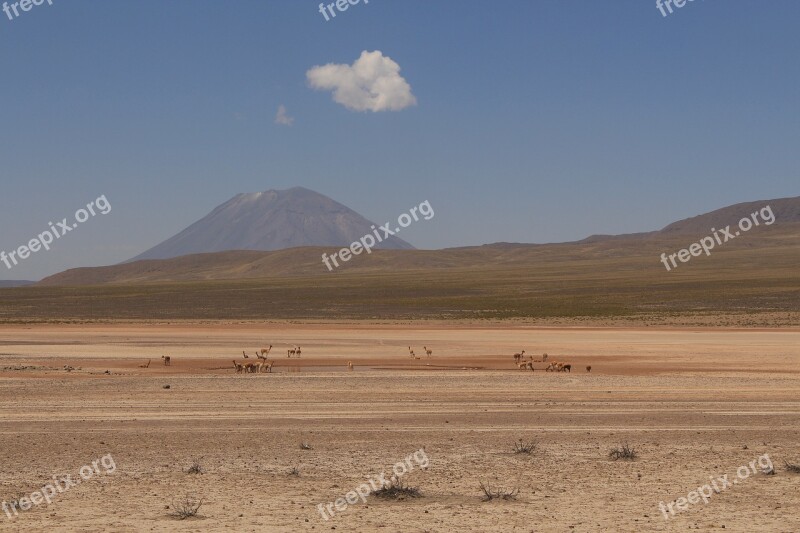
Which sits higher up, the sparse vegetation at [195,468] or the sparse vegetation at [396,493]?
the sparse vegetation at [195,468]

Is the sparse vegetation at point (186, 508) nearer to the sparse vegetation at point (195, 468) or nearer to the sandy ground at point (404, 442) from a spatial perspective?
the sandy ground at point (404, 442)

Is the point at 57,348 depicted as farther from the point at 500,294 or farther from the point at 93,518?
the point at 500,294

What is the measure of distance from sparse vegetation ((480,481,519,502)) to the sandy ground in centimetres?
10

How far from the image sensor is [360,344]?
4300 cm

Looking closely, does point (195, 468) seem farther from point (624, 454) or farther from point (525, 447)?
point (624, 454)

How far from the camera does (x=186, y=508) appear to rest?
9914mm

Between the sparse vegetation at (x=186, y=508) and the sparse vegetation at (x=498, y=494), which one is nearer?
the sparse vegetation at (x=186, y=508)

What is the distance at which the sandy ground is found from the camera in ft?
33.0

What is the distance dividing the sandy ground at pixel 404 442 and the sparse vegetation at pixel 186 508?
14cm

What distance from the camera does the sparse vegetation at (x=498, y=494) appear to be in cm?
1063

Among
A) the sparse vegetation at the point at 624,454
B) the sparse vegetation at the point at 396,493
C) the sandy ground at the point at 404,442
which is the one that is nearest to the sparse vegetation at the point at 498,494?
the sandy ground at the point at 404,442

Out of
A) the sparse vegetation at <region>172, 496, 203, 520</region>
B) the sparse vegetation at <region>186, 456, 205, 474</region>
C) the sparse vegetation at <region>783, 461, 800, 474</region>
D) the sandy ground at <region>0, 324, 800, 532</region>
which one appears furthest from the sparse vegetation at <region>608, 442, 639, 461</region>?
the sparse vegetation at <region>172, 496, 203, 520</region>

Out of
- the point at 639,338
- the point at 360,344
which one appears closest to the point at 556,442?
the point at 360,344

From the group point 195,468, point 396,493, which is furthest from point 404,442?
point 396,493
